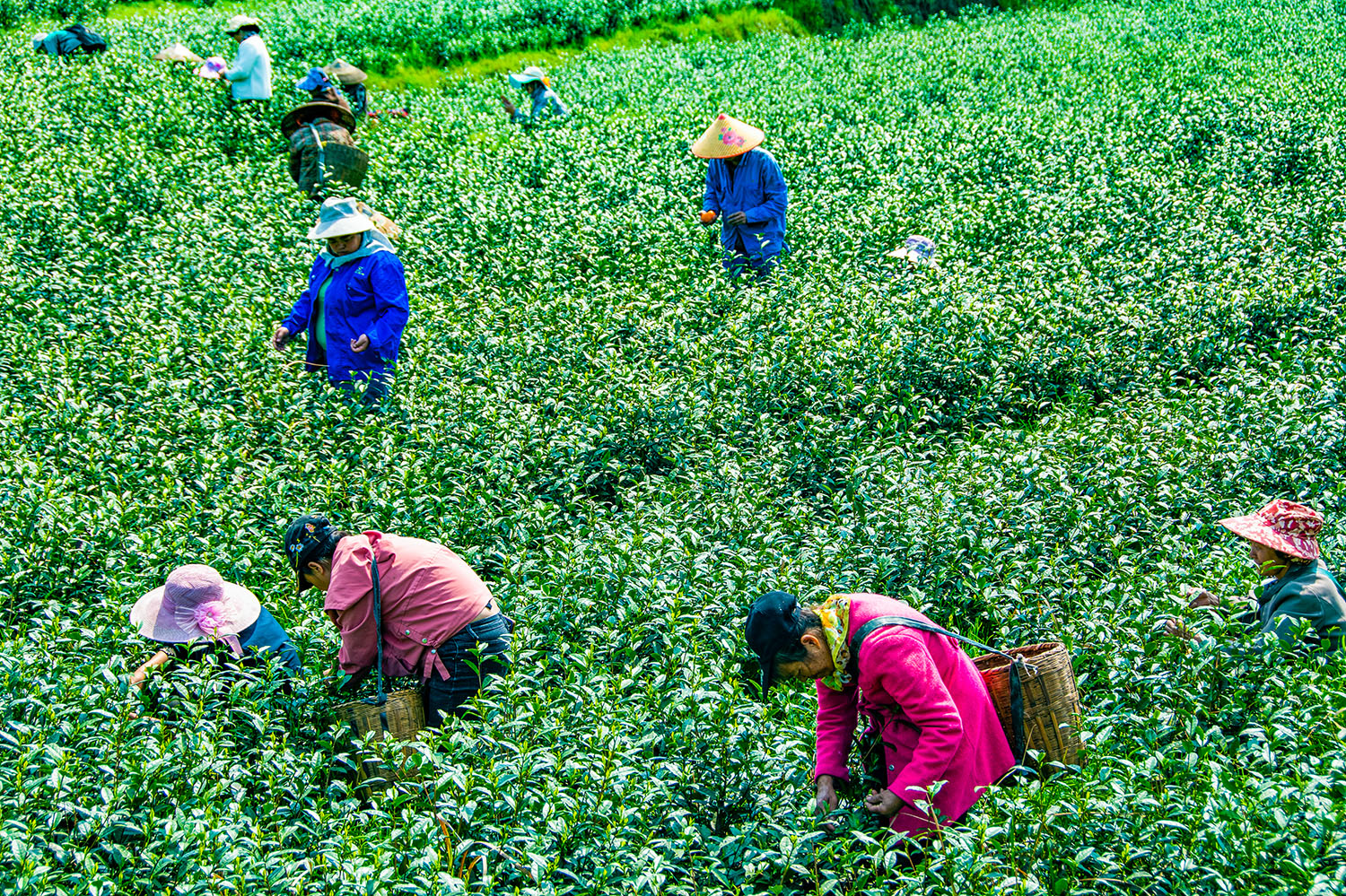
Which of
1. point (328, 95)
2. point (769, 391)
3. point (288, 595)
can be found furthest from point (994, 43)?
point (288, 595)

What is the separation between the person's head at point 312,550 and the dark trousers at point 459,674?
0.65 metres

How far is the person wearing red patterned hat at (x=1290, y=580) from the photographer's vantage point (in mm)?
4539

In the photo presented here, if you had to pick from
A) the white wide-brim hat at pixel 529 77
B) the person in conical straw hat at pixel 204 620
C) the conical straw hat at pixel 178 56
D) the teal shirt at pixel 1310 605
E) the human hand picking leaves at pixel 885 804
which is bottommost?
the human hand picking leaves at pixel 885 804

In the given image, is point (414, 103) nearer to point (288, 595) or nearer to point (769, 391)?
point (769, 391)

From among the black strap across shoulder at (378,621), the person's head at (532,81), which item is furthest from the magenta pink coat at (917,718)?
the person's head at (532,81)

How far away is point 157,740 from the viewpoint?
4180mm

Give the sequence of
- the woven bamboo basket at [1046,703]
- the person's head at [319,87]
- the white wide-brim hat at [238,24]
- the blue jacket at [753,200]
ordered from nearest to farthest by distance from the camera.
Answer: the woven bamboo basket at [1046,703], the blue jacket at [753,200], the person's head at [319,87], the white wide-brim hat at [238,24]

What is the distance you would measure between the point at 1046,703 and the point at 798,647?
1.13 metres

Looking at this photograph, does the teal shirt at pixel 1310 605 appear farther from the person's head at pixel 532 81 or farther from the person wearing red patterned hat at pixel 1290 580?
the person's head at pixel 532 81

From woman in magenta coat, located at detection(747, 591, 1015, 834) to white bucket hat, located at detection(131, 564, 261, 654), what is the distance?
289cm

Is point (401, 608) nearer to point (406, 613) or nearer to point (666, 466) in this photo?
point (406, 613)

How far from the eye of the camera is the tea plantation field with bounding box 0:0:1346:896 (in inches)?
142

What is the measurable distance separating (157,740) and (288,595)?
5.35 feet

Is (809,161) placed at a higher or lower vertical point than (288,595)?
higher
